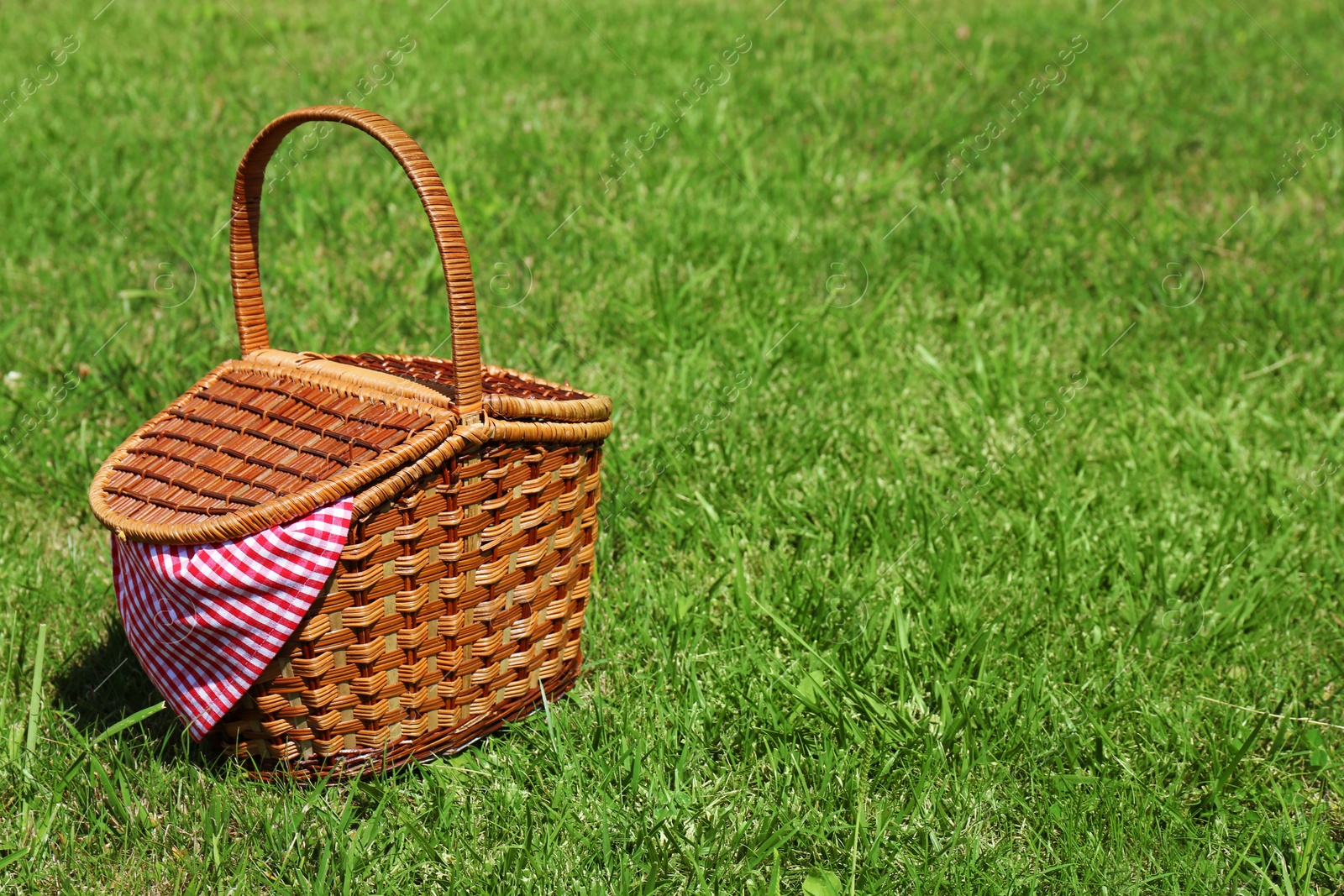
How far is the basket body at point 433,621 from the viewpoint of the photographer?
1.89 m

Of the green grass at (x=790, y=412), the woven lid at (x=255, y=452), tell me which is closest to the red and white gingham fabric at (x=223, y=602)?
the woven lid at (x=255, y=452)

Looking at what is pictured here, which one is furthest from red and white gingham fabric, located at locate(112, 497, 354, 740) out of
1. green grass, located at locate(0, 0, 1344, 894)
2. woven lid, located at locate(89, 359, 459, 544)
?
green grass, located at locate(0, 0, 1344, 894)

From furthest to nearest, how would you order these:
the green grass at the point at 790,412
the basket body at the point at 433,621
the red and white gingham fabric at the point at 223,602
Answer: the green grass at the point at 790,412 < the basket body at the point at 433,621 < the red and white gingham fabric at the point at 223,602

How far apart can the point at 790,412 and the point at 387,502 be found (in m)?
1.64

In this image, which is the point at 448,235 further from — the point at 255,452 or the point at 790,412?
the point at 790,412

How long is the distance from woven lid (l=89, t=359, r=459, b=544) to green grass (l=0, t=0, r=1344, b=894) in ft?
1.62

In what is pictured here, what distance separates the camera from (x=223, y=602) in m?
1.83

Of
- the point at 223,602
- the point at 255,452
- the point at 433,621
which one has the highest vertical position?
the point at 255,452

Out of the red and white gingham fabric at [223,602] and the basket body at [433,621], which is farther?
the basket body at [433,621]

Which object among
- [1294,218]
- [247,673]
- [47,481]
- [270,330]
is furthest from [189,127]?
[1294,218]

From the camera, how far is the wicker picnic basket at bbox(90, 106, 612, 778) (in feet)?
6.10

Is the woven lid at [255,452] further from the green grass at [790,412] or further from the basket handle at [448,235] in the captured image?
the green grass at [790,412]

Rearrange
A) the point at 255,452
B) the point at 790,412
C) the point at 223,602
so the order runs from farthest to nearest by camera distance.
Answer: the point at 790,412
the point at 255,452
the point at 223,602

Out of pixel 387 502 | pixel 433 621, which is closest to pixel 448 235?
pixel 387 502
